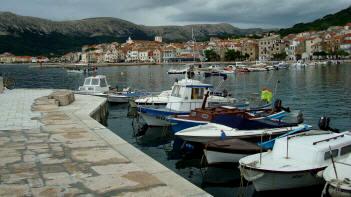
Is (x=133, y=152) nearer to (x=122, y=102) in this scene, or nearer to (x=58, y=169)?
(x=58, y=169)

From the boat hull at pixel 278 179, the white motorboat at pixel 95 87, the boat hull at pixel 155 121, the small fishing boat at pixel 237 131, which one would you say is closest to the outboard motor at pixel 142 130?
the boat hull at pixel 155 121

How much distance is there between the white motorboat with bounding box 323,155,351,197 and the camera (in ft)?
28.5

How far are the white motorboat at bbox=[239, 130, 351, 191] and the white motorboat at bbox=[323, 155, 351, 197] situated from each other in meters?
0.63

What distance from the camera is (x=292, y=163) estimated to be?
10500 millimetres

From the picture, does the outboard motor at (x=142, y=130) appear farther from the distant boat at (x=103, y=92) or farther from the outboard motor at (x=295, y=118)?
the distant boat at (x=103, y=92)

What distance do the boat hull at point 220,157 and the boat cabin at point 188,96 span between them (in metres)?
7.64

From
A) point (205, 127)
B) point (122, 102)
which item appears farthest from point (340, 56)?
point (205, 127)

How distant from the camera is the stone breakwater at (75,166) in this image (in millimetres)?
7039

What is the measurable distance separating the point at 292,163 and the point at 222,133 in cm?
396

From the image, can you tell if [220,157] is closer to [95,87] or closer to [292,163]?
[292,163]

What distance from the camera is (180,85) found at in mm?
21172

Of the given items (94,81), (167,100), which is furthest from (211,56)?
(167,100)

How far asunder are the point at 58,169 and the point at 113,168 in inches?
42.3

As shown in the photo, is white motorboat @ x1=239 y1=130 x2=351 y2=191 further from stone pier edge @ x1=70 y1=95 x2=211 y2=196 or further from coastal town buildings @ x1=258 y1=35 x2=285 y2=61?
coastal town buildings @ x1=258 y1=35 x2=285 y2=61
